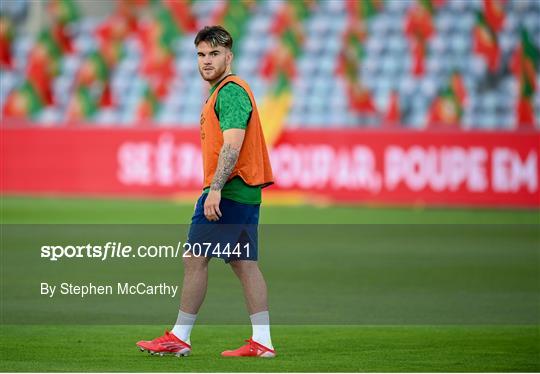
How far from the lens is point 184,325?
339 inches

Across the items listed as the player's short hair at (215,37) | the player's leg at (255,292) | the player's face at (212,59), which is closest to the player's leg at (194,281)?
the player's leg at (255,292)

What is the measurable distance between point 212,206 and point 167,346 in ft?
3.35

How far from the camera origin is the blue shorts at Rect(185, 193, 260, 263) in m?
8.49

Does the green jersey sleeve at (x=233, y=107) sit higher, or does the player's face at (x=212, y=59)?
the player's face at (x=212, y=59)

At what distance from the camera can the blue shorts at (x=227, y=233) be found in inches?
334

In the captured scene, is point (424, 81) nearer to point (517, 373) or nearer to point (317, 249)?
point (317, 249)

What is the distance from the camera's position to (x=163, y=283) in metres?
13.9

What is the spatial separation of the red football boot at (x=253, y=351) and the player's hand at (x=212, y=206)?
96 centimetres

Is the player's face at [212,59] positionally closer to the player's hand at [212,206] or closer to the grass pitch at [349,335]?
the player's hand at [212,206]

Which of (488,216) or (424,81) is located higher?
(424,81)

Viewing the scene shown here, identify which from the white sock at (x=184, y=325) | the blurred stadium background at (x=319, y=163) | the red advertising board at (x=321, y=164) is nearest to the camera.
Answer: the white sock at (x=184, y=325)

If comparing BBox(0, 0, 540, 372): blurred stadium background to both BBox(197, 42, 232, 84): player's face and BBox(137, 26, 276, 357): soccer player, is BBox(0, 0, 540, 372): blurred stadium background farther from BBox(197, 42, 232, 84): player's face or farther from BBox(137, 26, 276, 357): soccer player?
BBox(197, 42, 232, 84): player's face

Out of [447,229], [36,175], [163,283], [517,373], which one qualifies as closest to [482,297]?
[163,283]

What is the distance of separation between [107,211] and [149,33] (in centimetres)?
1140
